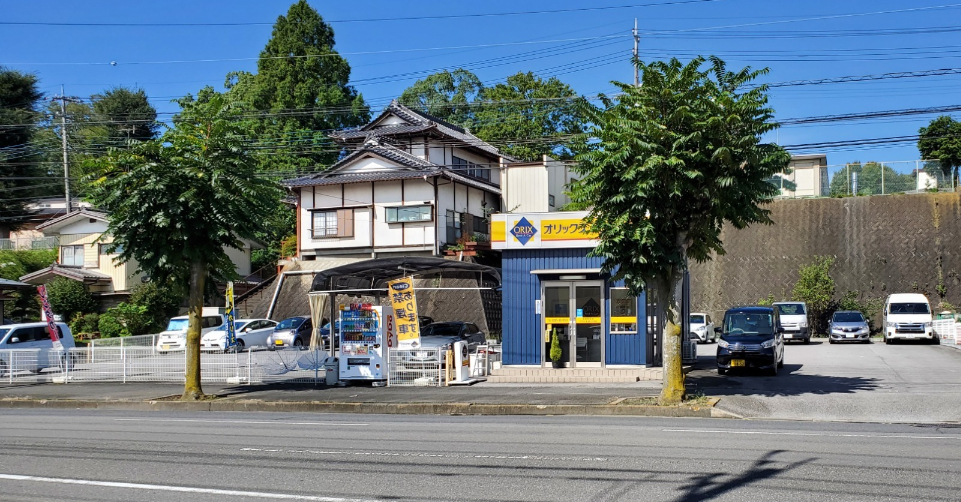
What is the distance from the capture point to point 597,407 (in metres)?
16.2

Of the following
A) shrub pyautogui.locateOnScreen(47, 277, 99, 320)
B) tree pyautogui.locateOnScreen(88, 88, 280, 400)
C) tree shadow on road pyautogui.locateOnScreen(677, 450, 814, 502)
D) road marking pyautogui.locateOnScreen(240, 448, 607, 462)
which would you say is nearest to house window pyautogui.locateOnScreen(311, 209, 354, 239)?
shrub pyautogui.locateOnScreen(47, 277, 99, 320)

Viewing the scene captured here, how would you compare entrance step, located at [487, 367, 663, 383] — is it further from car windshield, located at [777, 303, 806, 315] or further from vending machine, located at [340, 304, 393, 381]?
car windshield, located at [777, 303, 806, 315]

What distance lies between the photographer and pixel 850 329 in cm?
3584

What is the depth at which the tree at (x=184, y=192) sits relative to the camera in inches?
746

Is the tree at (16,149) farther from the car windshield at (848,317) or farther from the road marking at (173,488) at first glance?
the road marking at (173,488)

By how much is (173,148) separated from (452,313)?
23.2 meters

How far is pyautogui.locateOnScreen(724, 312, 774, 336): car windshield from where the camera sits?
23.0 metres

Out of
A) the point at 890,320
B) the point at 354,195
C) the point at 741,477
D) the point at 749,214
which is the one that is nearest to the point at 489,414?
the point at 749,214

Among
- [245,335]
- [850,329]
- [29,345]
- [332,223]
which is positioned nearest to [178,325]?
[245,335]

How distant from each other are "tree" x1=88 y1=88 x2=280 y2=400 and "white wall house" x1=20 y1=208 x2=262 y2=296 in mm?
28443

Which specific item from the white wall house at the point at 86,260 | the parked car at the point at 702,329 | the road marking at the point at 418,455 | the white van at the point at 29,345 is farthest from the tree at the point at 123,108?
the road marking at the point at 418,455

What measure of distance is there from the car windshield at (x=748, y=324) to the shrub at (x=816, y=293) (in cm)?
2009

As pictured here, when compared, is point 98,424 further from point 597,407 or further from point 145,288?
point 145,288

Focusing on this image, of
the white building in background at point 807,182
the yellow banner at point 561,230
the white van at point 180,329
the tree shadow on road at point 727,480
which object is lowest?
the tree shadow on road at point 727,480
